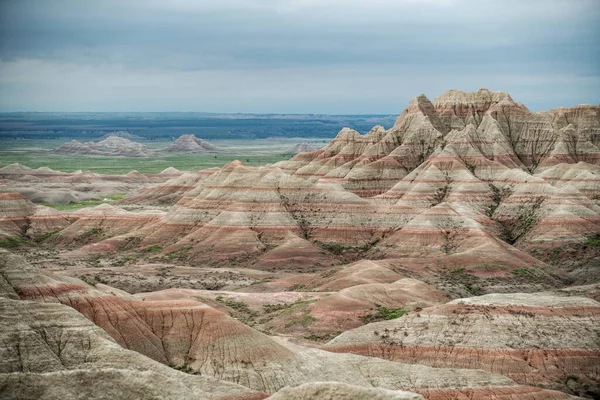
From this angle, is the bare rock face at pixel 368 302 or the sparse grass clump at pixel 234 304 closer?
the bare rock face at pixel 368 302

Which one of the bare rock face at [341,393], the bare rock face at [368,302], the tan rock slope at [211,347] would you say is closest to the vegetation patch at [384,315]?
the bare rock face at [368,302]

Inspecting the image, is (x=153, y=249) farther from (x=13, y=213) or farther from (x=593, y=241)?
(x=593, y=241)

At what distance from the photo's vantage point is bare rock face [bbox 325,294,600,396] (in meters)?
81.1

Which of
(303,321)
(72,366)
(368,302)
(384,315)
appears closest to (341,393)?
(72,366)

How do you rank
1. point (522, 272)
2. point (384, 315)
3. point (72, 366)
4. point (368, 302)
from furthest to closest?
1. point (522, 272)
2. point (368, 302)
3. point (384, 315)
4. point (72, 366)

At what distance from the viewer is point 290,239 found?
15538 centimetres

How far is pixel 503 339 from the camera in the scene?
8475cm

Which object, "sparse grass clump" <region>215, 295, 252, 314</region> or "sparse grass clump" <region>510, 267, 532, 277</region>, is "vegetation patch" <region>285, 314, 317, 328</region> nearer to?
"sparse grass clump" <region>215, 295, 252, 314</region>

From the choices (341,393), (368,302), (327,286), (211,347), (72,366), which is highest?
(341,393)

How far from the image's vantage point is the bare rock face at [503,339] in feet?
266

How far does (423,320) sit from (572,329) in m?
15.4

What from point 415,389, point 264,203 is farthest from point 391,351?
point 264,203

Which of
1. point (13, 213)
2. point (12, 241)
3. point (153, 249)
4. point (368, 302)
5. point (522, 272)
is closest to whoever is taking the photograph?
point (368, 302)

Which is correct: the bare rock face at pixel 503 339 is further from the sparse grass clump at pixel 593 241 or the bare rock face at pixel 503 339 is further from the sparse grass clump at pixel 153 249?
the sparse grass clump at pixel 153 249
